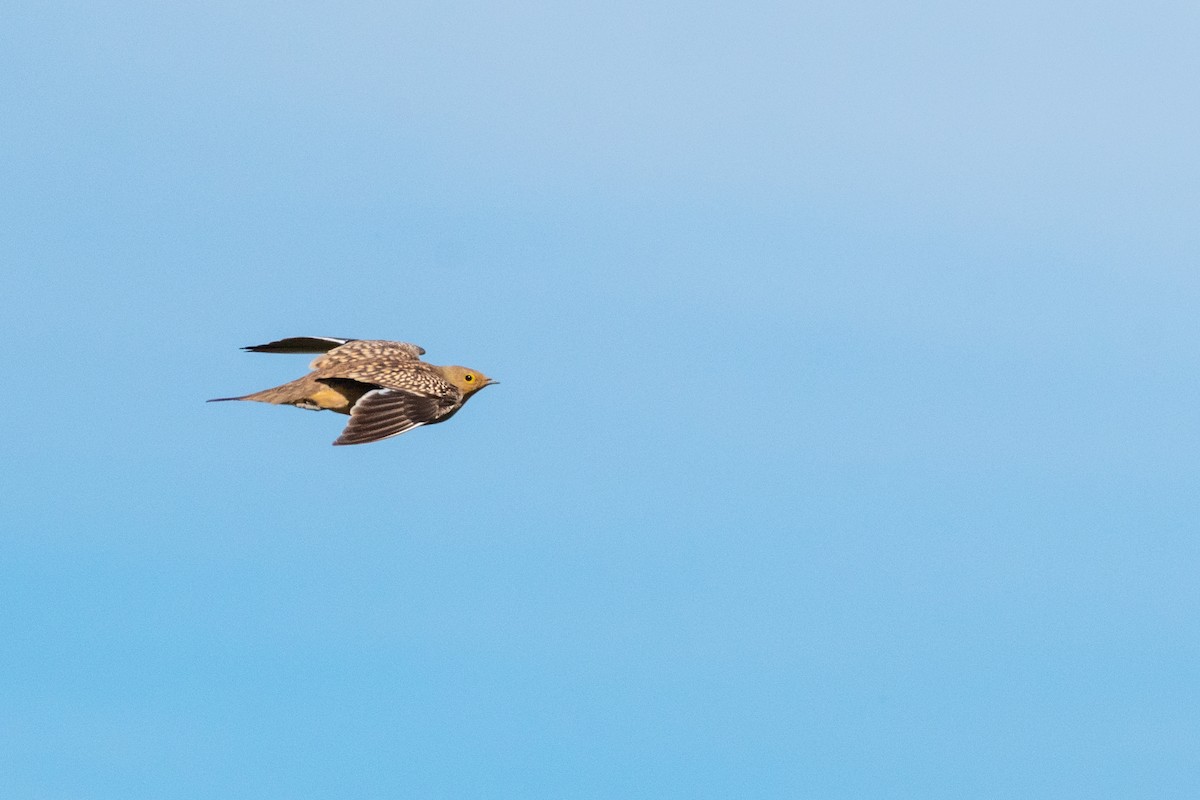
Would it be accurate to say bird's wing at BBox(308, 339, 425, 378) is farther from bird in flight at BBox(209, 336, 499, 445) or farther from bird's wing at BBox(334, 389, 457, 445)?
bird's wing at BBox(334, 389, 457, 445)

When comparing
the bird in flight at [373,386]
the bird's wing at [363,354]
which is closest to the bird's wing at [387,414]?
the bird in flight at [373,386]

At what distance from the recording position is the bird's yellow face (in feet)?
145

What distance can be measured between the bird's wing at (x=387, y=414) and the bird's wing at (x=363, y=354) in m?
1.73

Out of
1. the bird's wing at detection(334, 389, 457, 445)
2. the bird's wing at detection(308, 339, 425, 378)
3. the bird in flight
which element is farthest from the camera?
the bird's wing at detection(308, 339, 425, 378)

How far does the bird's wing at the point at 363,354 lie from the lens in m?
43.2

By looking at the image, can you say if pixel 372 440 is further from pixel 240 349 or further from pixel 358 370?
pixel 240 349

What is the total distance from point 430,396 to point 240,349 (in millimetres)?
5466

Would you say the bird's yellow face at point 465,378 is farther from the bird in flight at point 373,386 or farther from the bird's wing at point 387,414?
the bird's wing at point 387,414

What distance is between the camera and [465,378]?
44500 mm

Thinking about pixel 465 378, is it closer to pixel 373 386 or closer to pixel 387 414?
pixel 373 386

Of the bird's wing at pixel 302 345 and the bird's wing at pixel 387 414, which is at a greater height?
the bird's wing at pixel 302 345

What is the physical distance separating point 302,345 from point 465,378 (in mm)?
3435

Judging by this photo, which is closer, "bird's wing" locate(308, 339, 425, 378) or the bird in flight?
the bird in flight

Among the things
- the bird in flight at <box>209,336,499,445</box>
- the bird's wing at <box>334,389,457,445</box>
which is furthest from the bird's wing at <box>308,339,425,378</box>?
the bird's wing at <box>334,389,457,445</box>
